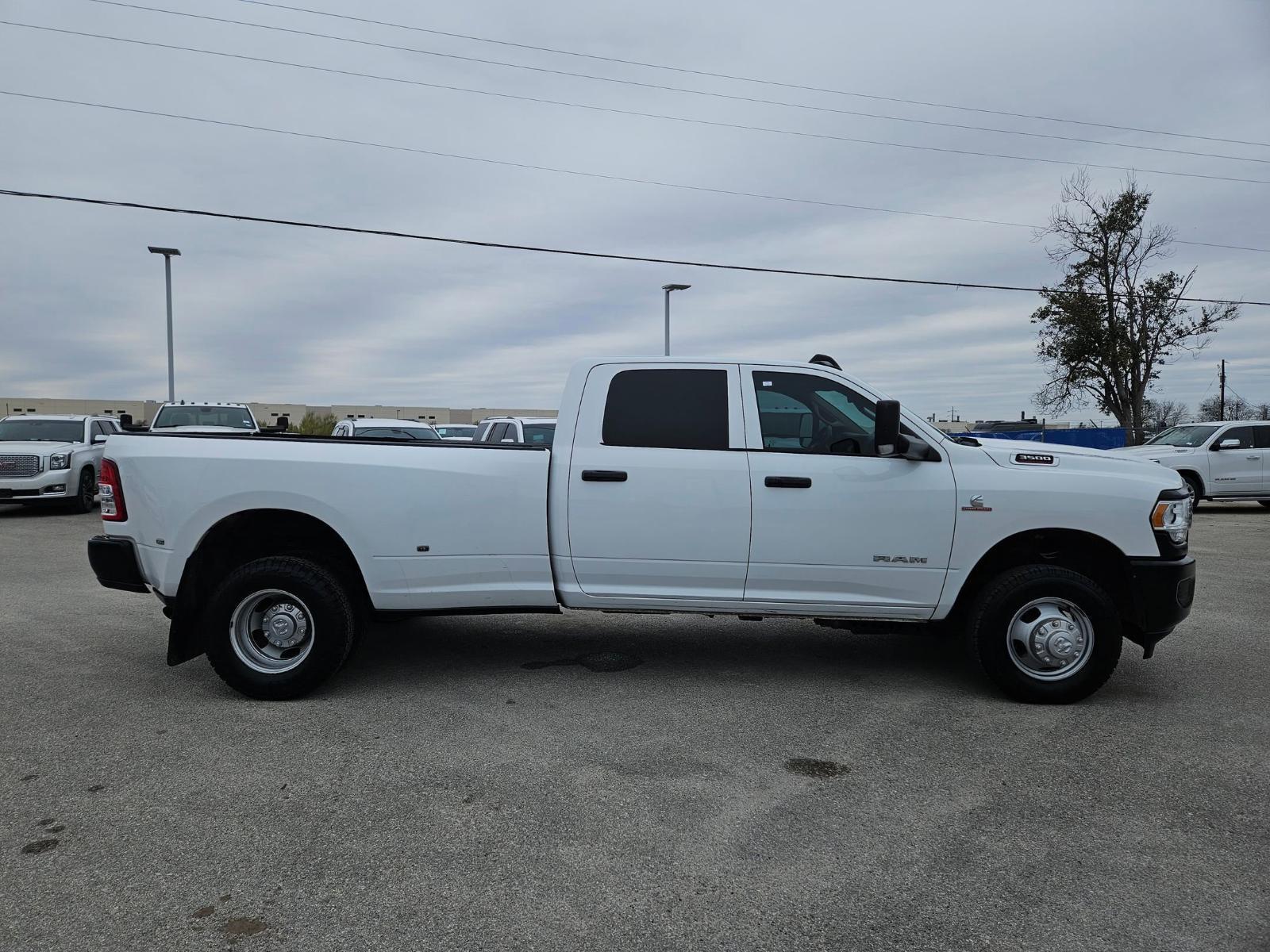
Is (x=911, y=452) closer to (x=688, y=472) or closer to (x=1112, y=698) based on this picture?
(x=688, y=472)

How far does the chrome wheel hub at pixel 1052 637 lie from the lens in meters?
4.91

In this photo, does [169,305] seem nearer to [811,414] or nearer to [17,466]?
[17,466]

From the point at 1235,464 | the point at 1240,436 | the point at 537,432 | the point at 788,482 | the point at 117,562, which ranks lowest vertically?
the point at 117,562

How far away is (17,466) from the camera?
15484mm

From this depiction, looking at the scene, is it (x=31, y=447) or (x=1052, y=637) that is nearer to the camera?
(x=1052, y=637)

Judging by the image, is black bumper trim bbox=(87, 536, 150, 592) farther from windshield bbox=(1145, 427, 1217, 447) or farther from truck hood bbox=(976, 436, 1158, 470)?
windshield bbox=(1145, 427, 1217, 447)

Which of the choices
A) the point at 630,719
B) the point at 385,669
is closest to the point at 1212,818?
the point at 630,719

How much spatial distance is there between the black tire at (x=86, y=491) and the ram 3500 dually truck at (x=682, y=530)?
1315 centimetres

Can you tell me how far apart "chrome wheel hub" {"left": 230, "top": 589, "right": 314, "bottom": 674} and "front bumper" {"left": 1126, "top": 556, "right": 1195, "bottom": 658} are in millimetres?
4700

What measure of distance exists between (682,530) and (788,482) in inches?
26.6

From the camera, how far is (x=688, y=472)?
505 centimetres

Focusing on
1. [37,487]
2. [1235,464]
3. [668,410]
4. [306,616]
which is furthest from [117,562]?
[1235,464]

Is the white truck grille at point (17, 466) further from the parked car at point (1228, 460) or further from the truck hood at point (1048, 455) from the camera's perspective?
the parked car at point (1228, 460)

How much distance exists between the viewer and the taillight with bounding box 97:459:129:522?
5.06 metres
